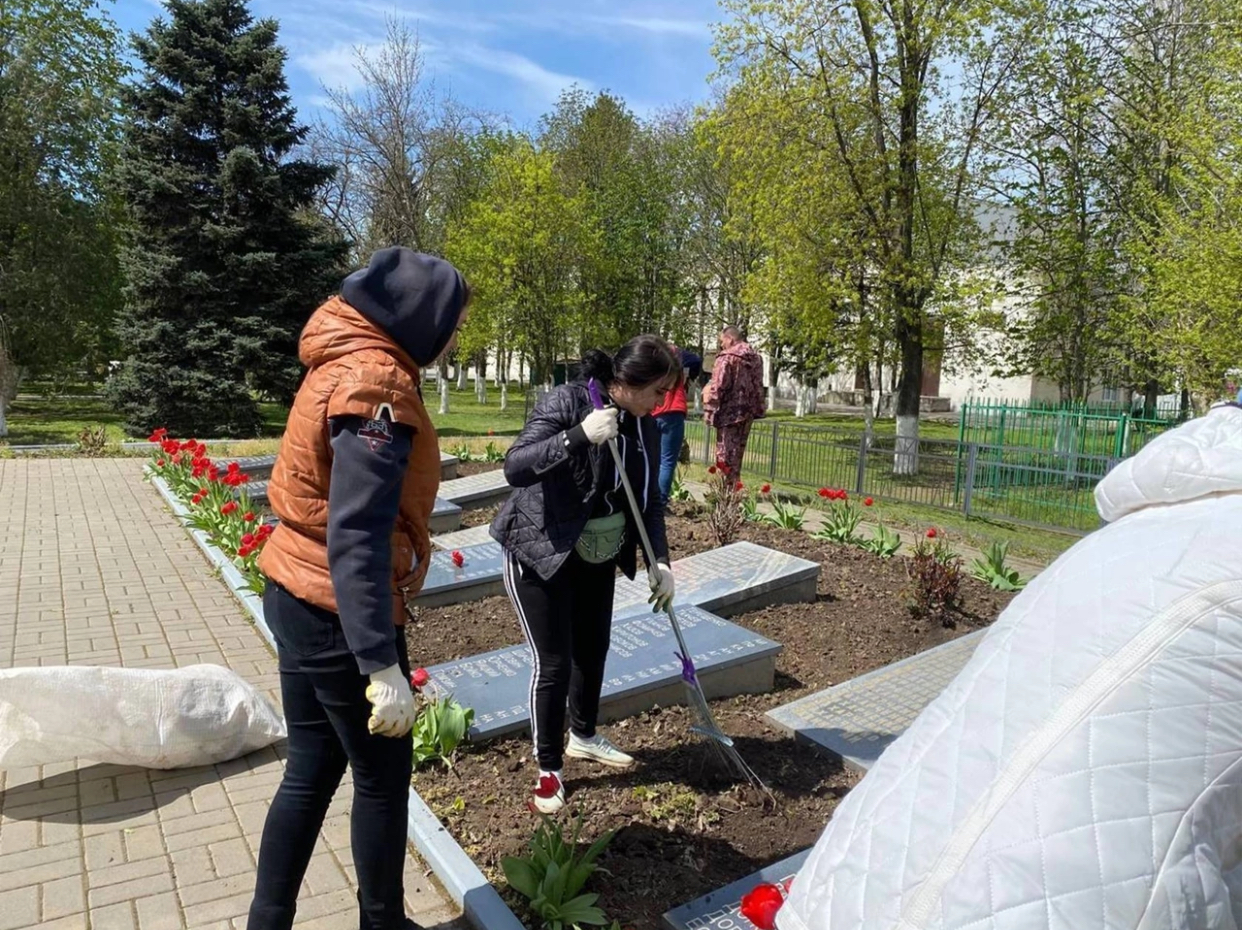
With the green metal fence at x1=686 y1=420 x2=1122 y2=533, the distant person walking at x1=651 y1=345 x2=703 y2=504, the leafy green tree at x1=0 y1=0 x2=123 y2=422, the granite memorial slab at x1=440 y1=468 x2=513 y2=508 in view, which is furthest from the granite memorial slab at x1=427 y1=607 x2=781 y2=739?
the leafy green tree at x1=0 y1=0 x2=123 y2=422

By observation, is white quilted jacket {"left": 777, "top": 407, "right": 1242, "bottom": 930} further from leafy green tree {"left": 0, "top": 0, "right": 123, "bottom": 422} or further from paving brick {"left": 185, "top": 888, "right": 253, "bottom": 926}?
leafy green tree {"left": 0, "top": 0, "right": 123, "bottom": 422}

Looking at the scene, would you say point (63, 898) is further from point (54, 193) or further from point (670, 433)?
point (54, 193)

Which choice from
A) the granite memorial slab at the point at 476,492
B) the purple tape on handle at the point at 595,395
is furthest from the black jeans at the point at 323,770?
the granite memorial slab at the point at 476,492

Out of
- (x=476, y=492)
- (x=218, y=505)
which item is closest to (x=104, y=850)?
(x=218, y=505)

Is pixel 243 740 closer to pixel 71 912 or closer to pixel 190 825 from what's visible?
pixel 190 825

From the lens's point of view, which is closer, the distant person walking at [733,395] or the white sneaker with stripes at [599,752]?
the white sneaker with stripes at [599,752]

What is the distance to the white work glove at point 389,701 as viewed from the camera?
1.84m

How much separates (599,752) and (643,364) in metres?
1.54

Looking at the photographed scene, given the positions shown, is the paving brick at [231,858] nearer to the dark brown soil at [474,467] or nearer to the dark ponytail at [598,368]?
the dark ponytail at [598,368]

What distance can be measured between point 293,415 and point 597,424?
103 centimetres

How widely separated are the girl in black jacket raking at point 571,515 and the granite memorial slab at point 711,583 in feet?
6.56

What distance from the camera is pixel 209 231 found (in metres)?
16.6

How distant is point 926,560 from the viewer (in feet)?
17.3

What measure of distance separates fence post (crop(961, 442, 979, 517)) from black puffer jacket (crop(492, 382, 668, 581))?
7.79m
